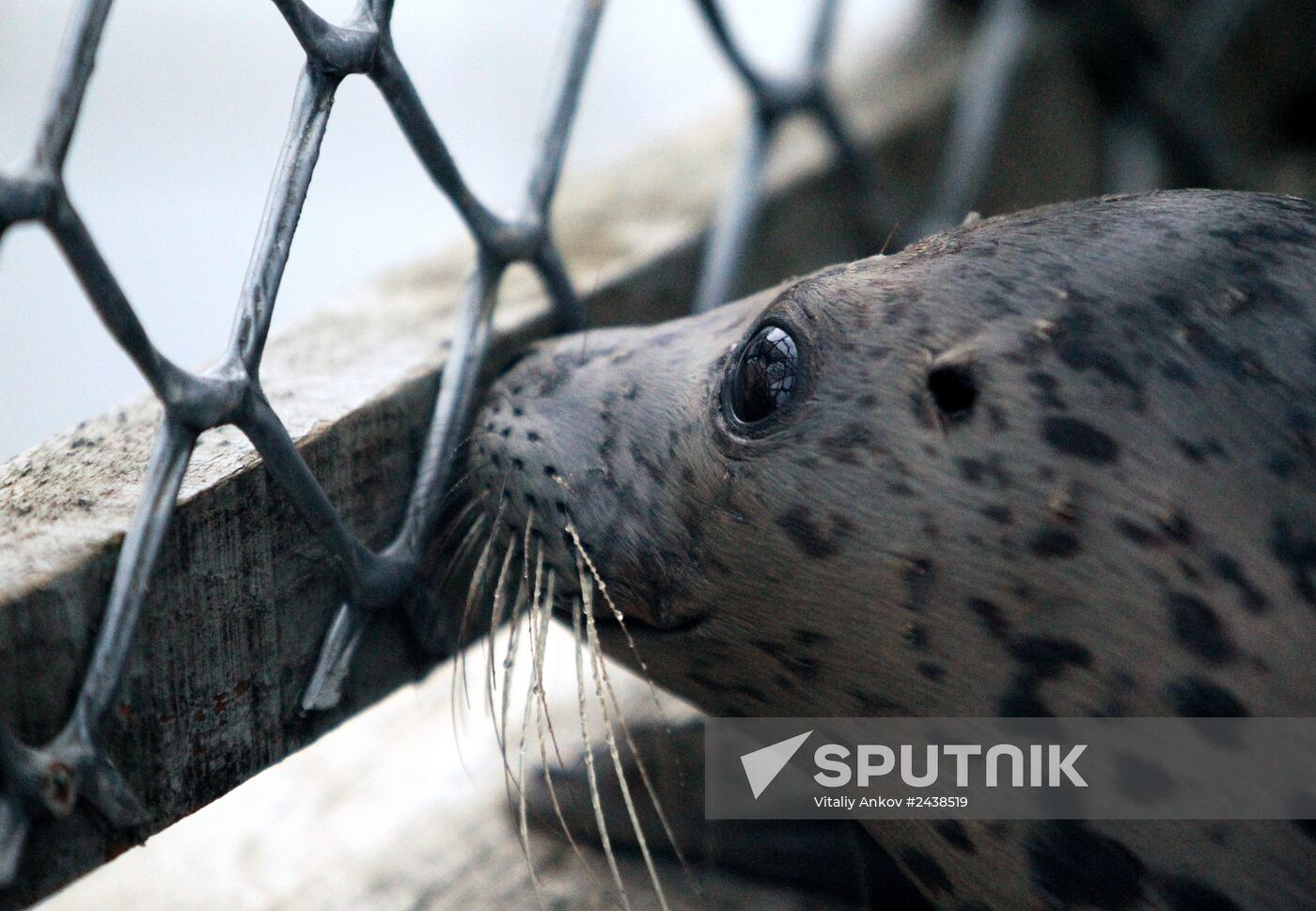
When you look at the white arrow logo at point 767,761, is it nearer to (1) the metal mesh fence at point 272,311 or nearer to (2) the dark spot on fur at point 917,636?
(2) the dark spot on fur at point 917,636

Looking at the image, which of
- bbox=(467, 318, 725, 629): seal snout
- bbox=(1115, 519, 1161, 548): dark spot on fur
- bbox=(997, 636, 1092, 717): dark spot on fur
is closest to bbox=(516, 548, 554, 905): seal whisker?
bbox=(467, 318, 725, 629): seal snout

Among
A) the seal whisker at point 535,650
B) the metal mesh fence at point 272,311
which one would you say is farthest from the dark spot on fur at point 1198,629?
the metal mesh fence at point 272,311

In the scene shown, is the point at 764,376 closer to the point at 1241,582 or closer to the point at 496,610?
the point at 496,610

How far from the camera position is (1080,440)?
41.8 inches

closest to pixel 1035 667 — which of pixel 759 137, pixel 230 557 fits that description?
pixel 230 557

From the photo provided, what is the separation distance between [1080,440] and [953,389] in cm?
12

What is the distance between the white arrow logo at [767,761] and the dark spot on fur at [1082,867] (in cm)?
26

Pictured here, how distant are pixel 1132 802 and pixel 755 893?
559mm

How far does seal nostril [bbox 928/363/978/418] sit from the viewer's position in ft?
A: 3.65

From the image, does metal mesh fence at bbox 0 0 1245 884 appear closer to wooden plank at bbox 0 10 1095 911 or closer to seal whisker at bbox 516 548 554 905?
wooden plank at bbox 0 10 1095 911

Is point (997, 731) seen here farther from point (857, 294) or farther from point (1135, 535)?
point (857, 294)

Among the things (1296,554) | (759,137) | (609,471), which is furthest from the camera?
(759,137)

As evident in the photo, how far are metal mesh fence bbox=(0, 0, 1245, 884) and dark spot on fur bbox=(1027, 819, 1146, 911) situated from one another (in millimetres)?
759

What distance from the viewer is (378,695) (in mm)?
1496
